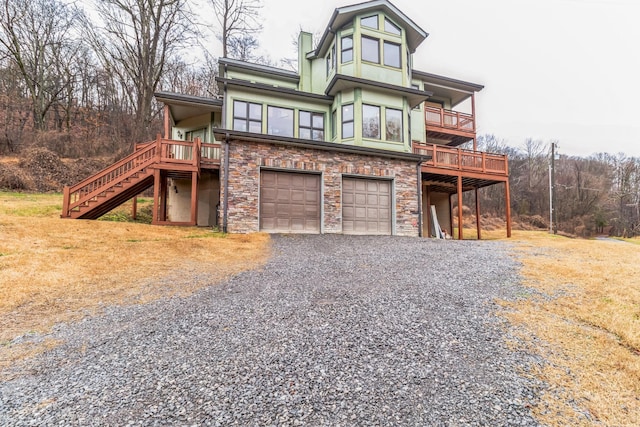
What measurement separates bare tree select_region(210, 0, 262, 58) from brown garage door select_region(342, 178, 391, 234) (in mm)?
16693

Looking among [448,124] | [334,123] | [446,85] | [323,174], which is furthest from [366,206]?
[446,85]

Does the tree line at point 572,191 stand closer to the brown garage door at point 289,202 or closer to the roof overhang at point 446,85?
the roof overhang at point 446,85

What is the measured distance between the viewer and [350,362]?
288 cm

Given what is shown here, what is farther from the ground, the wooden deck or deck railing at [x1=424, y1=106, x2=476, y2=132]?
deck railing at [x1=424, y1=106, x2=476, y2=132]

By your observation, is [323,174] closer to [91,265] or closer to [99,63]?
[91,265]

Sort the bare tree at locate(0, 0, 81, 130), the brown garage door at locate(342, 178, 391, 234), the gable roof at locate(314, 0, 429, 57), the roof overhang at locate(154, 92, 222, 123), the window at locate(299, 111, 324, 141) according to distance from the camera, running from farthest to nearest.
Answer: the bare tree at locate(0, 0, 81, 130)
the window at locate(299, 111, 324, 141)
the gable roof at locate(314, 0, 429, 57)
the roof overhang at locate(154, 92, 222, 123)
the brown garage door at locate(342, 178, 391, 234)

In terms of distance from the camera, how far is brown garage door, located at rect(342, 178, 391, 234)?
38.9 ft

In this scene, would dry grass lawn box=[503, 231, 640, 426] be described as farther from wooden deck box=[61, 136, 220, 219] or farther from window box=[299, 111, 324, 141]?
wooden deck box=[61, 136, 220, 219]

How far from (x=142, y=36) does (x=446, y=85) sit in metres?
19.0

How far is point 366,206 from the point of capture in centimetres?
1207

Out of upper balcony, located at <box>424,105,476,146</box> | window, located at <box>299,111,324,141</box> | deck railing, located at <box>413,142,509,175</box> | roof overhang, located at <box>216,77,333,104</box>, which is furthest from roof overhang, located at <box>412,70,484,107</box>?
window, located at <box>299,111,324,141</box>

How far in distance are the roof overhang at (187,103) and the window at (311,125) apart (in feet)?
12.3

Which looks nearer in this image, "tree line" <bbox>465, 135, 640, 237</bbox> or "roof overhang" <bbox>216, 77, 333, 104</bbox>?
"roof overhang" <bbox>216, 77, 333, 104</bbox>

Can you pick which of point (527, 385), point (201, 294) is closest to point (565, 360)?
point (527, 385)
